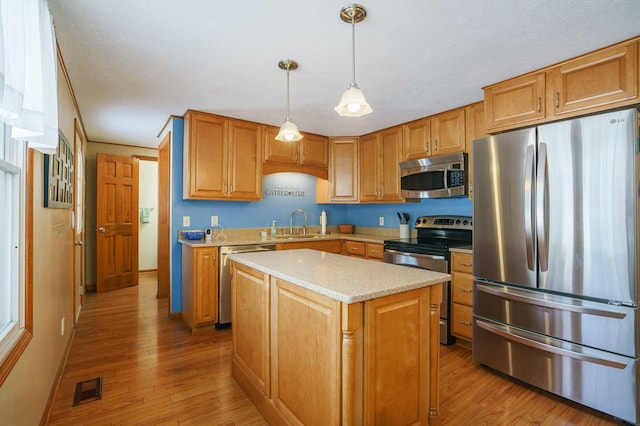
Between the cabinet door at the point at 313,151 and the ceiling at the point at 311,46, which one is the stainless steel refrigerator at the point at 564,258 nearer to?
the ceiling at the point at 311,46

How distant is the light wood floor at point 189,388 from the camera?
75.9 inches

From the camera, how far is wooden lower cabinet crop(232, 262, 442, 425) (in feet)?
4.42

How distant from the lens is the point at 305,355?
1534 mm

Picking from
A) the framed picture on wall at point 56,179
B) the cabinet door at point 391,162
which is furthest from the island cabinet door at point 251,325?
the cabinet door at point 391,162

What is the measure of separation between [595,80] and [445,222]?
1820mm

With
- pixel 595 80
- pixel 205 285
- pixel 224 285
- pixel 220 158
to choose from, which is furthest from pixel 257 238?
pixel 595 80

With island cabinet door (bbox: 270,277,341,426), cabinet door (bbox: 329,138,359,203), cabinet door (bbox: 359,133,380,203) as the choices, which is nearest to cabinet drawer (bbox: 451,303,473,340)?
cabinet door (bbox: 359,133,380,203)

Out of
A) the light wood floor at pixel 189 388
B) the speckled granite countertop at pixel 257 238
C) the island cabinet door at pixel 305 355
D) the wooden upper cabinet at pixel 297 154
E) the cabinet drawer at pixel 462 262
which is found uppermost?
the wooden upper cabinet at pixel 297 154

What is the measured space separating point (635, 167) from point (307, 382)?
7.10 feet

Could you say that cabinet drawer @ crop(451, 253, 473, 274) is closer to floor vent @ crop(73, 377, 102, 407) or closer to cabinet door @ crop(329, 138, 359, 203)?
cabinet door @ crop(329, 138, 359, 203)

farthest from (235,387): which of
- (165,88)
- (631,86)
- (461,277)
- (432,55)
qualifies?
(631,86)

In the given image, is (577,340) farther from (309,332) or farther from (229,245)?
(229,245)

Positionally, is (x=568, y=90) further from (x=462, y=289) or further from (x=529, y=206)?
(x=462, y=289)

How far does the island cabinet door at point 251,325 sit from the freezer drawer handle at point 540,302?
1738 millimetres
